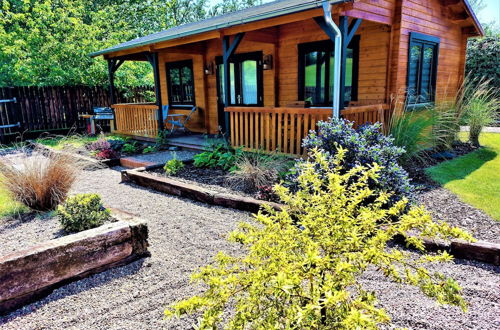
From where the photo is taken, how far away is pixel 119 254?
302cm

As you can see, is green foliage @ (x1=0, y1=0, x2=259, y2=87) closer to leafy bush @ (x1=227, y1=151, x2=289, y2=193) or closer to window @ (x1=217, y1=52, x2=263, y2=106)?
window @ (x1=217, y1=52, x2=263, y2=106)

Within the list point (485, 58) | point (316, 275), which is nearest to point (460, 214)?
point (316, 275)

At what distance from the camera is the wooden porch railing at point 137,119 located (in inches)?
382

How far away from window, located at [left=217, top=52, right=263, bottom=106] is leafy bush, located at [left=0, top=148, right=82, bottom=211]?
222 inches

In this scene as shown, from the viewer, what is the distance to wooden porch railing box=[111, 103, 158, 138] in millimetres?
9703

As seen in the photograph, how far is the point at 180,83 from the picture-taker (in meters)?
11.2

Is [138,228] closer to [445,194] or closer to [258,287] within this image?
[258,287]

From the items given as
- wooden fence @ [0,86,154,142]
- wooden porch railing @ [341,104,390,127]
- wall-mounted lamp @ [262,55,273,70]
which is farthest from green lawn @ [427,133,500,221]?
wooden fence @ [0,86,154,142]

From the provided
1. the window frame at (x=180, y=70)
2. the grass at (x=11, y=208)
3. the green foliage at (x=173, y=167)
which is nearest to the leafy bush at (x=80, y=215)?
the grass at (x=11, y=208)

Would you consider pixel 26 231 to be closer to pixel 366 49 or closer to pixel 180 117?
pixel 366 49

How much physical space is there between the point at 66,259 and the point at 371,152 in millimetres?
3234

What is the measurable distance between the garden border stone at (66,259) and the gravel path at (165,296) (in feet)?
0.25

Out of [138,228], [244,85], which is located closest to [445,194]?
[138,228]

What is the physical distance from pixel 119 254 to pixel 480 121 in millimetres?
8852
